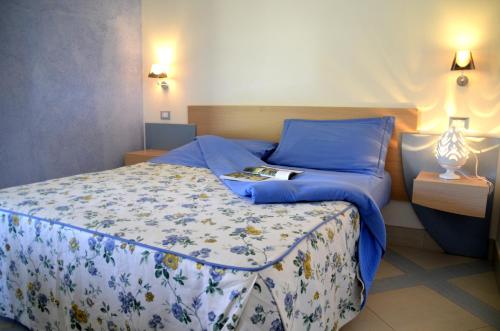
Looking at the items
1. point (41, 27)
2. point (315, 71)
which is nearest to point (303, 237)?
point (315, 71)

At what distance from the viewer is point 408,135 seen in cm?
264

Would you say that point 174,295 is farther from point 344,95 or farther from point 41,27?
point 41,27

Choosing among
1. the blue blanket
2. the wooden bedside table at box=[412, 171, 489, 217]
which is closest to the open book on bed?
the blue blanket

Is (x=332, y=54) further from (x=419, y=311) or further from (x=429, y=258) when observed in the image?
(x=419, y=311)

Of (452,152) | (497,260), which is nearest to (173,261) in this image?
(452,152)

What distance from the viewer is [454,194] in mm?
2188

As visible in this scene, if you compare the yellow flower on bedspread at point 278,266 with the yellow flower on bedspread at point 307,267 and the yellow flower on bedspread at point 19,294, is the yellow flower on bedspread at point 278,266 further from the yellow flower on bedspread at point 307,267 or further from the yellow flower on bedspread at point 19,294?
the yellow flower on bedspread at point 19,294

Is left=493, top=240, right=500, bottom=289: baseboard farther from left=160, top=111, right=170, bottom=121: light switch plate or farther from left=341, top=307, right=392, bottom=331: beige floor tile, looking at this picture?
left=160, top=111, right=170, bottom=121: light switch plate

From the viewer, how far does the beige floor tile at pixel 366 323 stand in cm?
174

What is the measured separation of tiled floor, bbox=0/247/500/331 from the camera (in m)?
1.78

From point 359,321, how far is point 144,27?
3232 millimetres

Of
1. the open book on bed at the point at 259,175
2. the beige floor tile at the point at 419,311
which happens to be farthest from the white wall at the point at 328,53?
the beige floor tile at the point at 419,311

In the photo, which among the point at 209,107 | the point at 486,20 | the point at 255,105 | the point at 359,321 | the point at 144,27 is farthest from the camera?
the point at 144,27

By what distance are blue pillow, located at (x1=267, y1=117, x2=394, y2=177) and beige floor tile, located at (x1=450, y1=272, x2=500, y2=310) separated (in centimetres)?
79
